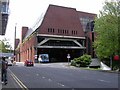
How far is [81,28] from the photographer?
118875 millimetres

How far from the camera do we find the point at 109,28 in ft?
178

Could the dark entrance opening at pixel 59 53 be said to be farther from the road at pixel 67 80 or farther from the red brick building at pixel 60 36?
the road at pixel 67 80

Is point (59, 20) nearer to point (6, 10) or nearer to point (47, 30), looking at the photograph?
point (47, 30)

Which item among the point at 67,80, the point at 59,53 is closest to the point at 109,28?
the point at 67,80

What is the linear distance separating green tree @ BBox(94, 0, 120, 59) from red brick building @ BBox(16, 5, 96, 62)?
5172cm

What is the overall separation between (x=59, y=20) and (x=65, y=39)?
6.92 metres

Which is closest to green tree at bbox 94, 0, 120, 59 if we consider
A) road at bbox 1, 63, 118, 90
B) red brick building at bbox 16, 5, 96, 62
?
road at bbox 1, 63, 118, 90

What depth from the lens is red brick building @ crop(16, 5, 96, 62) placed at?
10931 centimetres

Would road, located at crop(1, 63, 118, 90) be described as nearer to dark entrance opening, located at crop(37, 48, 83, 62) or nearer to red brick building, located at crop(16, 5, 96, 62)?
red brick building, located at crop(16, 5, 96, 62)

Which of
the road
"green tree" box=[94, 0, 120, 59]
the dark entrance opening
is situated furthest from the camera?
the dark entrance opening

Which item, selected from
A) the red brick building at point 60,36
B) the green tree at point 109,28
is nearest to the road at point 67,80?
the green tree at point 109,28

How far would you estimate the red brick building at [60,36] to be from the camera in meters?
109

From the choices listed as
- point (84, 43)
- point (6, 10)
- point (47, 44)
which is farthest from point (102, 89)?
point (84, 43)

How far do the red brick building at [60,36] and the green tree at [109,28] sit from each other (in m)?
51.7
